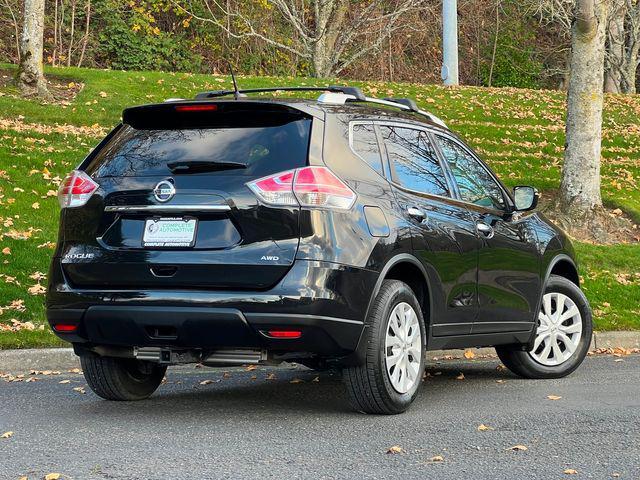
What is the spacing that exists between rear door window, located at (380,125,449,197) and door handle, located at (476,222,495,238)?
35 centimetres

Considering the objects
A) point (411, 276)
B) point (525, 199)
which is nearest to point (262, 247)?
point (411, 276)

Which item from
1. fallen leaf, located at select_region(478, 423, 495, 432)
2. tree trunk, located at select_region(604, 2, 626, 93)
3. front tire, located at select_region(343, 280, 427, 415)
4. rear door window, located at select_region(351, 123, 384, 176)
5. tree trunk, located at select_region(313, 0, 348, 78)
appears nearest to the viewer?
fallen leaf, located at select_region(478, 423, 495, 432)

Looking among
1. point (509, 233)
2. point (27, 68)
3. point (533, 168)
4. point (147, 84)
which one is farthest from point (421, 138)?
point (147, 84)

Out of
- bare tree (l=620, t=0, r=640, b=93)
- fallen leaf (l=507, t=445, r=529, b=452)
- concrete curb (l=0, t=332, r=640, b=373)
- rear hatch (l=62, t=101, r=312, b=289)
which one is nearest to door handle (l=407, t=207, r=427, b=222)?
rear hatch (l=62, t=101, r=312, b=289)

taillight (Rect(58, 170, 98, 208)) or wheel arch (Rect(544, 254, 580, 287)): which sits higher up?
taillight (Rect(58, 170, 98, 208))

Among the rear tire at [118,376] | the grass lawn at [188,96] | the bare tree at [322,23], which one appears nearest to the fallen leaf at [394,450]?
A: the rear tire at [118,376]

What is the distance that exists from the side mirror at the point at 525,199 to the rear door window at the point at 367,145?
1608 millimetres

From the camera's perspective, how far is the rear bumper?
228 inches

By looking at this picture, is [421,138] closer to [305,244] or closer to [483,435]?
[305,244]

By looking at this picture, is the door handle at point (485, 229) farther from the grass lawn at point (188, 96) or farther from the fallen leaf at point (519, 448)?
the grass lawn at point (188, 96)

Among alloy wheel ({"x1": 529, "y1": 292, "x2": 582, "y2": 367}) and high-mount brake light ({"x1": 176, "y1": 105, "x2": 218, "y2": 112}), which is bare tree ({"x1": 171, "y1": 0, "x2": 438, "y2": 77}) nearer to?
alloy wheel ({"x1": 529, "y1": 292, "x2": 582, "y2": 367})

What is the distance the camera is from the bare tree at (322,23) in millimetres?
32906

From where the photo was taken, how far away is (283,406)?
6.85 metres

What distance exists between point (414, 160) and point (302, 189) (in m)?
1.33
